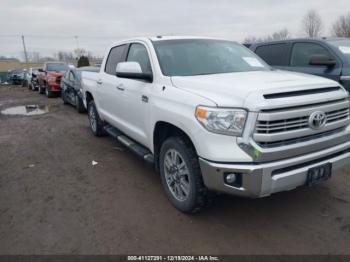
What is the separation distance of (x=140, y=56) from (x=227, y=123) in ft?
7.03

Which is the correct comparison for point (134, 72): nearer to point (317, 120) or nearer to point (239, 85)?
point (239, 85)

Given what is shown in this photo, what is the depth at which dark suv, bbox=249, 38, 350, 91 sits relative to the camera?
5289mm

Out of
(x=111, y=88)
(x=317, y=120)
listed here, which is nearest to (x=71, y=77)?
(x=111, y=88)

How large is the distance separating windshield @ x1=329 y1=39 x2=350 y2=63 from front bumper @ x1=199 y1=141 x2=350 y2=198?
3.41 meters

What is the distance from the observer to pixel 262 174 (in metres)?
2.55

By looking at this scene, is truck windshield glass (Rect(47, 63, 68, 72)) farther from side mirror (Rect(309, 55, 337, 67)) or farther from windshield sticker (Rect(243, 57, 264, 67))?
windshield sticker (Rect(243, 57, 264, 67))

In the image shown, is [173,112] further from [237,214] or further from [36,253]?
[36,253]

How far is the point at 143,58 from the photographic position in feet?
13.7

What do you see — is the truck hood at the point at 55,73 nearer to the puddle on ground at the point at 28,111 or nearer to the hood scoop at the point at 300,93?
the puddle on ground at the point at 28,111

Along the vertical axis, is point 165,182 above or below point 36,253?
above

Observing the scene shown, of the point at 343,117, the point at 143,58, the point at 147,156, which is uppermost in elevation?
the point at 143,58

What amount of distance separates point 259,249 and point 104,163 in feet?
10.3

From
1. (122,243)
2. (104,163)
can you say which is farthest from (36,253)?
(104,163)

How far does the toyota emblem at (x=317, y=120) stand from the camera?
277 cm
